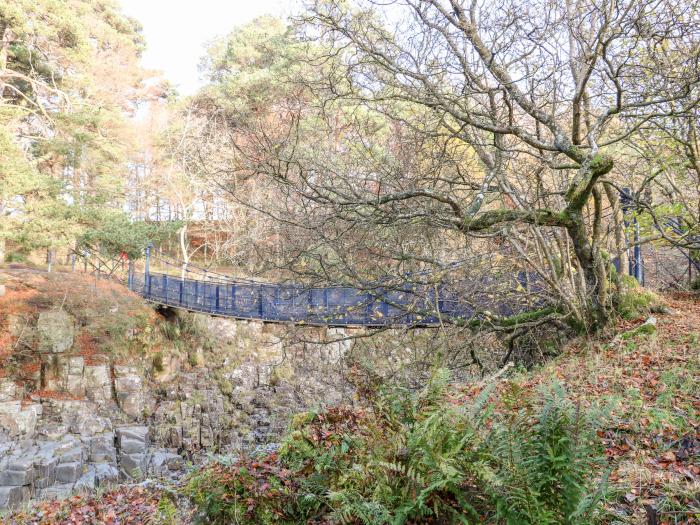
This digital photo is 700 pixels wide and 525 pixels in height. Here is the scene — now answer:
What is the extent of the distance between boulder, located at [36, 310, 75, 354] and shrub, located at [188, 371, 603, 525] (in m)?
9.58

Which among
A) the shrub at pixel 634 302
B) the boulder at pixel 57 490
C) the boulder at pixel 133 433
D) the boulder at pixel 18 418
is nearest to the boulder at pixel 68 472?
the boulder at pixel 57 490

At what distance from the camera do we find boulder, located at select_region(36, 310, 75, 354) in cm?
1031

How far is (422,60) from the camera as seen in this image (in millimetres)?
4723

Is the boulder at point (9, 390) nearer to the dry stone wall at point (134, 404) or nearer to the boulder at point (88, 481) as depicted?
the dry stone wall at point (134, 404)

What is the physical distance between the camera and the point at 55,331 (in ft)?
34.7

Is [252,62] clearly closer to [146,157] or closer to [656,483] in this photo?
[146,157]

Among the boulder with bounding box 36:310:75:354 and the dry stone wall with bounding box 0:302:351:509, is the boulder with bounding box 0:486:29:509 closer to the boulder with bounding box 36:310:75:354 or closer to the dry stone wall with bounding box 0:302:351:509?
the dry stone wall with bounding box 0:302:351:509

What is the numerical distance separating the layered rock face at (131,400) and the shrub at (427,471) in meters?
3.67

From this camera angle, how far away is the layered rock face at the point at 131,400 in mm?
7232

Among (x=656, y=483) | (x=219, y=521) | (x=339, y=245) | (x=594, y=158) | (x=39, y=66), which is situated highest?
(x=39, y=66)

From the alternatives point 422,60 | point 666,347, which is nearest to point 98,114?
point 422,60

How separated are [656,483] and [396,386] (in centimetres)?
113

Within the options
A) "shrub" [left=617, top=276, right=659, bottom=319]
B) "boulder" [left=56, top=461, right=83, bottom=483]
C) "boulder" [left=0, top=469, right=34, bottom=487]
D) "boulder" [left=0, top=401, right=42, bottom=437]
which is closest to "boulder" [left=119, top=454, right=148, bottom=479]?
"boulder" [left=56, top=461, right=83, bottom=483]

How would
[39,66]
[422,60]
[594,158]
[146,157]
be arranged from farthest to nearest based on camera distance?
1. [146,157]
2. [39,66]
3. [422,60]
4. [594,158]
